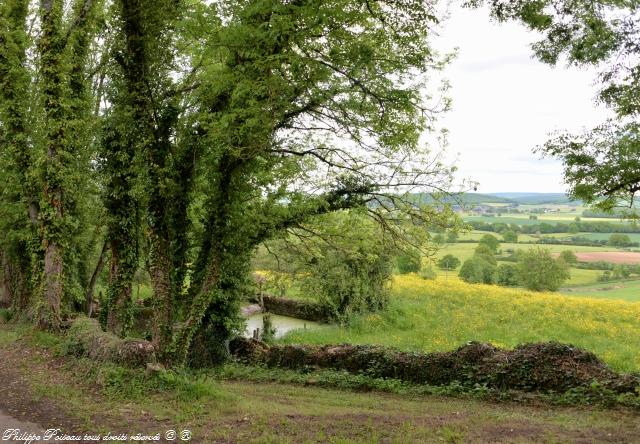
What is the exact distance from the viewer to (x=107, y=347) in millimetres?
10039

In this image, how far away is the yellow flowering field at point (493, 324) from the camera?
1919 centimetres

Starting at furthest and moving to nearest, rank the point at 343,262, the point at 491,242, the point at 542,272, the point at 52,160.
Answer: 1. the point at 491,242
2. the point at 542,272
3. the point at 343,262
4. the point at 52,160

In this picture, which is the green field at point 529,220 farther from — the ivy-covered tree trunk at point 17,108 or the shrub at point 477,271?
the ivy-covered tree trunk at point 17,108

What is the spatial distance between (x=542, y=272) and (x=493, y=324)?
76.2ft

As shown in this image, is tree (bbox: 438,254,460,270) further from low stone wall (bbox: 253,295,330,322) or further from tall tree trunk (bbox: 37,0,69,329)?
tall tree trunk (bbox: 37,0,69,329)

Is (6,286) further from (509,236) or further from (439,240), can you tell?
(509,236)

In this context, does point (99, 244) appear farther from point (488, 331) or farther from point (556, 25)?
point (556, 25)

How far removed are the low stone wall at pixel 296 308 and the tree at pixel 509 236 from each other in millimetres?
41670

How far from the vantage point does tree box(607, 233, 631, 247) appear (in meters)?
53.7

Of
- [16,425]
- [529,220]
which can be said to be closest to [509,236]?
[529,220]

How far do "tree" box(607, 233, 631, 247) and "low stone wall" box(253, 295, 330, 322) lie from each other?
143 feet

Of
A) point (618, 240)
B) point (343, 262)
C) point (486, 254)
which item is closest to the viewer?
point (343, 262)

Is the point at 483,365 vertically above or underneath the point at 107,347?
underneath

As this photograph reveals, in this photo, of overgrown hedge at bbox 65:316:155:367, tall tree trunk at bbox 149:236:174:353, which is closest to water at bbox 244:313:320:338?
tall tree trunk at bbox 149:236:174:353
